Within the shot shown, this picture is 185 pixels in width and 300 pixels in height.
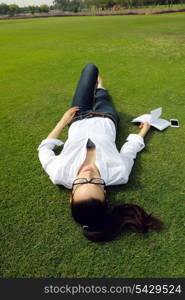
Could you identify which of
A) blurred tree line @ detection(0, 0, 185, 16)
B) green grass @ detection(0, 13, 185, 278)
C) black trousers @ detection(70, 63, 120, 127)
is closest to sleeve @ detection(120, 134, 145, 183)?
green grass @ detection(0, 13, 185, 278)

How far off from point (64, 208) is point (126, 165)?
92 centimetres

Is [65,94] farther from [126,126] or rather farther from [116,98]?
[126,126]

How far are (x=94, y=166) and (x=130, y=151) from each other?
2.42 ft

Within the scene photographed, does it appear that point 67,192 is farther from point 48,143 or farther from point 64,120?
point 64,120

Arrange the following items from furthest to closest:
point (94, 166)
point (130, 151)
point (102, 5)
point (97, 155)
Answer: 1. point (102, 5)
2. point (130, 151)
3. point (97, 155)
4. point (94, 166)

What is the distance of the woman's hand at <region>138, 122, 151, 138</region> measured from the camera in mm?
3909

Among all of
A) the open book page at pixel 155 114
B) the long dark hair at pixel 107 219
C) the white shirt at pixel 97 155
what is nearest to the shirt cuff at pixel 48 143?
the white shirt at pixel 97 155

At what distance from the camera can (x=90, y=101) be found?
409 cm

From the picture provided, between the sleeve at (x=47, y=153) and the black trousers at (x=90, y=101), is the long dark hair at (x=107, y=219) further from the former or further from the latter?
the black trousers at (x=90, y=101)

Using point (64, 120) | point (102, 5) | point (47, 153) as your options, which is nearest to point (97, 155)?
point (47, 153)

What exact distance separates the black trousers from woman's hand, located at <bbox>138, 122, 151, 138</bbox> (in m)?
0.42

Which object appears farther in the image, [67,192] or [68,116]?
[68,116]

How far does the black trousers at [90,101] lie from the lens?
3836mm

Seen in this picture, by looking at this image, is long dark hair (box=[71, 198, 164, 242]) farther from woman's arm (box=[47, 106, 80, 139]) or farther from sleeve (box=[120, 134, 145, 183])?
woman's arm (box=[47, 106, 80, 139])
